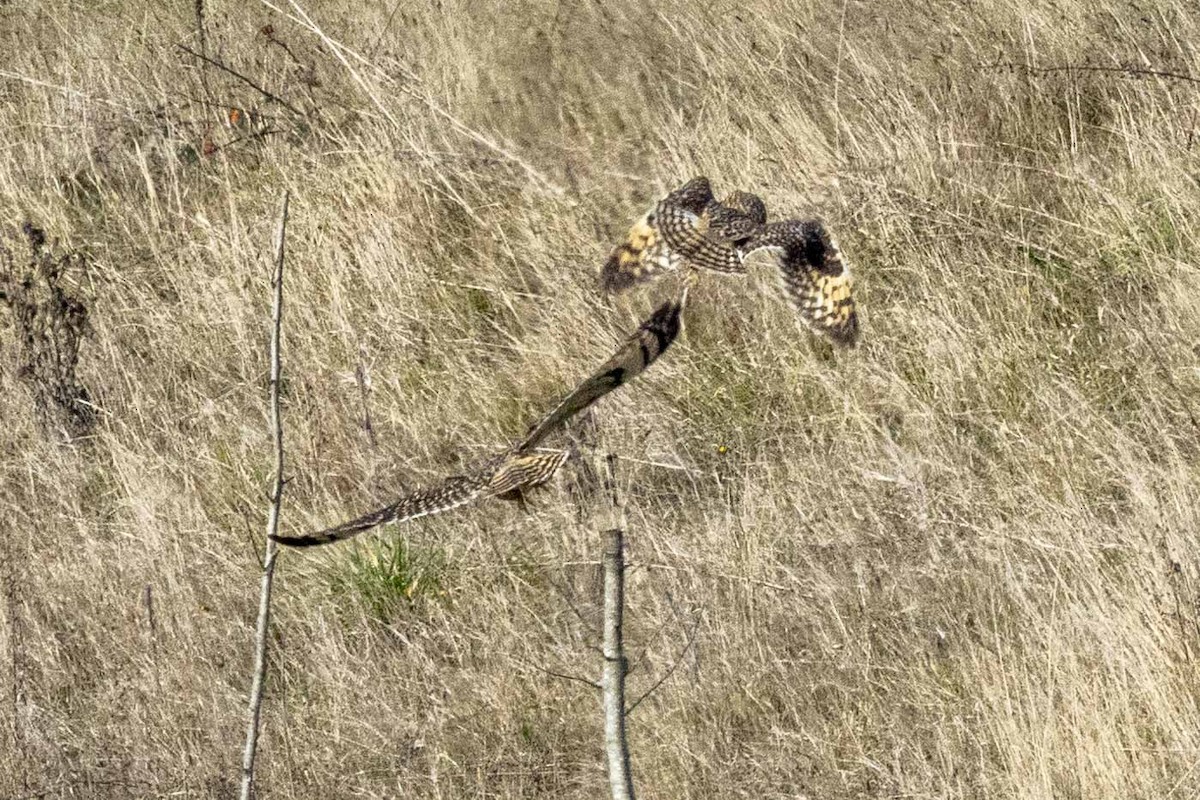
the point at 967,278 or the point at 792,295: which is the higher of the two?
the point at 967,278

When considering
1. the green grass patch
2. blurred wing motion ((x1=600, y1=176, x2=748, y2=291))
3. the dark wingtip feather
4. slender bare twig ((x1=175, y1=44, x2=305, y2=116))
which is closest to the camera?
blurred wing motion ((x1=600, y1=176, x2=748, y2=291))

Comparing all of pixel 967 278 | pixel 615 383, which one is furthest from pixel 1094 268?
pixel 615 383

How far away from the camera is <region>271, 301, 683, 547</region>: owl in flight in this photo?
6.17ft

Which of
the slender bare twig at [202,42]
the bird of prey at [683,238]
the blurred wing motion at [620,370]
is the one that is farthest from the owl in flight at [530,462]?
the slender bare twig at [202,42]

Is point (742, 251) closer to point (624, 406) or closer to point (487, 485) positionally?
point (487, 485)

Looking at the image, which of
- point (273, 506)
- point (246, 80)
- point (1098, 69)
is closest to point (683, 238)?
point (273, 506)

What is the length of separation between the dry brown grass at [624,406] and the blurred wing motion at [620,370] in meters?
0.94

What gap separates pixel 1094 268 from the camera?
404 centimetres

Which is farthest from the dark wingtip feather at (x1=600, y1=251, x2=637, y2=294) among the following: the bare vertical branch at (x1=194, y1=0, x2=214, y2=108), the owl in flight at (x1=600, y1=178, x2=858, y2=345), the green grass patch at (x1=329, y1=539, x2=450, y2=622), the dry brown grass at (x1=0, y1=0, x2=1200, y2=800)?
the bare vertical branch at (x1=194, y1=0, x2=214, y2=108)

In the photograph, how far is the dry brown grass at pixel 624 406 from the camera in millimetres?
2977

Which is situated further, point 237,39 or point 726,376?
point 237,39

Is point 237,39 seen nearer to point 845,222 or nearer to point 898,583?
point 845,222

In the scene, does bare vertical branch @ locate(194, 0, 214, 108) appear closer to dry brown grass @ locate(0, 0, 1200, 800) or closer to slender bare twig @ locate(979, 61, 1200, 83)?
dry brown grass @ locate(0, 0, 1200, 800)

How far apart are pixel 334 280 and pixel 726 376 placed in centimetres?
115
